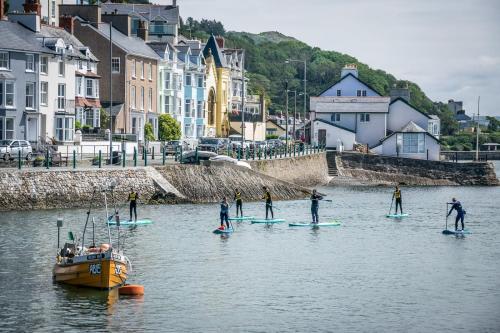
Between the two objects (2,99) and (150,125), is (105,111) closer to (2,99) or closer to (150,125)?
(150,125)

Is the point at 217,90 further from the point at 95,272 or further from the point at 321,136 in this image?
the point at 95,272

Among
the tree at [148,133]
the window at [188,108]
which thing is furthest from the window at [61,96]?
the window at [188,108]

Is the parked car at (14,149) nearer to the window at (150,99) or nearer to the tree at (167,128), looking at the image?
the tree at (167,128)

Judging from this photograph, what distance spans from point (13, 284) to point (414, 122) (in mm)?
92923

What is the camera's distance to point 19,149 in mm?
77938

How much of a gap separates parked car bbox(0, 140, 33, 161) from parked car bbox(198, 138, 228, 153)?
21.0m

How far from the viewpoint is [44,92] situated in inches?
3745

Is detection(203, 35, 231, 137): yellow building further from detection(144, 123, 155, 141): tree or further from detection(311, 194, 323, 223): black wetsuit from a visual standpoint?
detection(311, 194, 323, 223): black wetsuit

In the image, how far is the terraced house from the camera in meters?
112

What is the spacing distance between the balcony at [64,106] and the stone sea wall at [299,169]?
16.9 m

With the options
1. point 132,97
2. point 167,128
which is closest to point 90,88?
point 132,97

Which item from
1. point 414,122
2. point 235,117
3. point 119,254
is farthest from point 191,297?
point 235,117

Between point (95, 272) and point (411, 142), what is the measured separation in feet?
294

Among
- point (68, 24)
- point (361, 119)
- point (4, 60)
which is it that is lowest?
point (361, 119)
